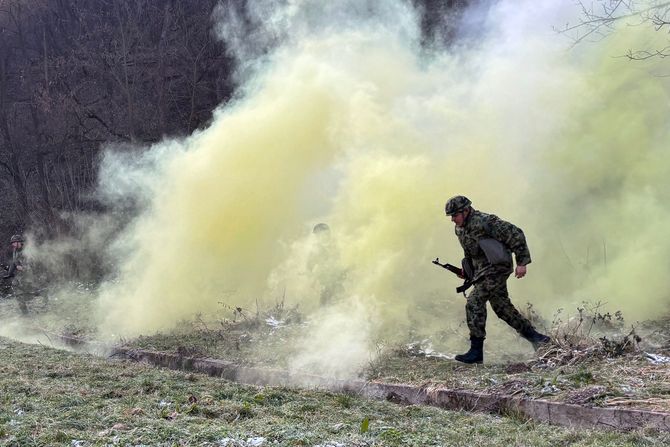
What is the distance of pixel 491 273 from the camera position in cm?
636

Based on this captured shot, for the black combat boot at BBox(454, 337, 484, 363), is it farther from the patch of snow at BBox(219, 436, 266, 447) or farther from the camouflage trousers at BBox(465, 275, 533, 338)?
the patch of snow at BBox(219, 436, 266, 447)

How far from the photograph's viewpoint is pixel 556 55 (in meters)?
10.3

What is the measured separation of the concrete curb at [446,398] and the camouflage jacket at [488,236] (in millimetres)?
1746

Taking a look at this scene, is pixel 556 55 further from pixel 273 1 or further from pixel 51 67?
pixel 51 67

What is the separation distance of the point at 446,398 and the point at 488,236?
6.73 feet

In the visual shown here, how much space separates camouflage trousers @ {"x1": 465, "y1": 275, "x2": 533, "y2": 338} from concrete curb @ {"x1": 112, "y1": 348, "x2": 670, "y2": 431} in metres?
1.31

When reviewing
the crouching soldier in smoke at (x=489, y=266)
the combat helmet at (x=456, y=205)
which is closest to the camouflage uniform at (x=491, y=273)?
the crouching soldier in smoke at (x=489, y=266)

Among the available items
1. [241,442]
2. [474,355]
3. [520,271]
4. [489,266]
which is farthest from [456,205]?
[241,442]

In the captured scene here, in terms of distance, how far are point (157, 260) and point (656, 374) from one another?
8170 mm

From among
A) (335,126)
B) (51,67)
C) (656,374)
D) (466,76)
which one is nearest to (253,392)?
(656,374)

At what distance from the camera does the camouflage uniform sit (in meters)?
6.28

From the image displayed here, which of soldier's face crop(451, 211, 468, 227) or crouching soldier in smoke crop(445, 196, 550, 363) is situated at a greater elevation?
soldier's face crop(451, 211, 468, 227)

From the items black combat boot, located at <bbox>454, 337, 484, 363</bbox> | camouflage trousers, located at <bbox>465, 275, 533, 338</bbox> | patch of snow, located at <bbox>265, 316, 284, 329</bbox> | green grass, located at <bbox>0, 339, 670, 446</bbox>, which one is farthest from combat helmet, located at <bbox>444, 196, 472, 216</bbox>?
patch of snow, located at <bbox>265, 316, 284, 329</bbox>

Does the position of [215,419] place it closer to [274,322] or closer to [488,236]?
[488,236]
